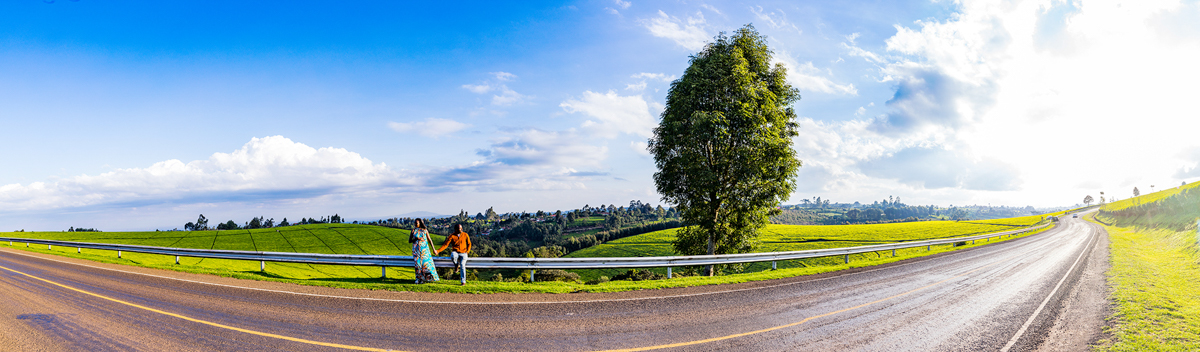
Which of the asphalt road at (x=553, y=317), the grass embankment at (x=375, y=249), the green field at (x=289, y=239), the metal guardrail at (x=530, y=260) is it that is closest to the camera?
the asphalt road at (x=553, y=317)

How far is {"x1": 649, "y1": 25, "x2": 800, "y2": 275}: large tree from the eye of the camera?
66.5 ft

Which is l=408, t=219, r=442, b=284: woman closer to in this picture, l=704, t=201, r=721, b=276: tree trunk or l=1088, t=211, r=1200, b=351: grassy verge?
l=704, t=201, r=721, b=276: tree trunk

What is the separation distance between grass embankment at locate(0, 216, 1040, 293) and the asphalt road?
3.56 ft

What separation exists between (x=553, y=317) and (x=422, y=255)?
6335 millimetres

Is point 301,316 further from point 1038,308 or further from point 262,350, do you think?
point 1038,308

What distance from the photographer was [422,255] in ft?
45.9

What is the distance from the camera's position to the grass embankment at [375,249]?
14.2 m

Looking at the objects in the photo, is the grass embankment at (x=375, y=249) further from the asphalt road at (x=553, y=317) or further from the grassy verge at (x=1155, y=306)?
the grassy verge at (x=1155, y=306)

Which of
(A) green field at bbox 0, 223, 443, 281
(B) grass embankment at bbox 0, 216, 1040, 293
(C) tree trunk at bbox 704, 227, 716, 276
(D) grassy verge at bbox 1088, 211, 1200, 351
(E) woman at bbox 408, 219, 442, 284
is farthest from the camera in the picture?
(A) green field at bbox 0, 223, 443, 281

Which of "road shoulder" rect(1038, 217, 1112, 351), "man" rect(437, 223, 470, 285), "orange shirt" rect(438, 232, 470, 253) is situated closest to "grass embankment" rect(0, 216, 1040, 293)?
"man" rect(437, 223, 470, 285)

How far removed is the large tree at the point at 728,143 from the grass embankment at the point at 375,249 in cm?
340

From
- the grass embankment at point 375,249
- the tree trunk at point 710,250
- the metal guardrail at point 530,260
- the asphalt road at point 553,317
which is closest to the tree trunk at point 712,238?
the tree trunk at point 710,250

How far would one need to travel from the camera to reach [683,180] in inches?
877

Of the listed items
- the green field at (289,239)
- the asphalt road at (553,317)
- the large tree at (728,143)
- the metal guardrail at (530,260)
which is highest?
the large tree at (728,143)
